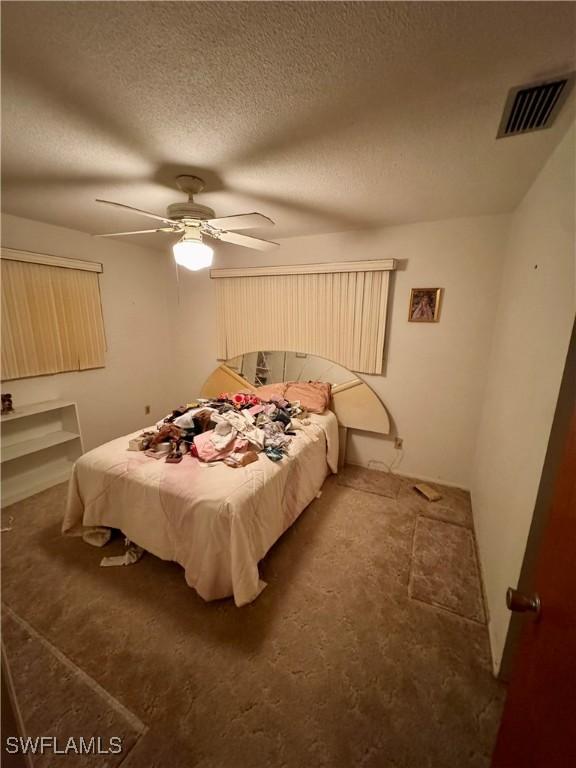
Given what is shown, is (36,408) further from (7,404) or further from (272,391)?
(272,391)

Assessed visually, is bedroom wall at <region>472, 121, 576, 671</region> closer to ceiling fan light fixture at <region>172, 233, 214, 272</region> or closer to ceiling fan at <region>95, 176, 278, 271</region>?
ceiling fan at <region>95, 176, 278, 271</region>

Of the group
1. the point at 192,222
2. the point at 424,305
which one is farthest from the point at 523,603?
the point at 424,305

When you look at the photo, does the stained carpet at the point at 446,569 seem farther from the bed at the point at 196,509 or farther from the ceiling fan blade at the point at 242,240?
the ceiling fan blade at the point at 242,240

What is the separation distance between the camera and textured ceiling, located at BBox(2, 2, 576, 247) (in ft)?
2.84

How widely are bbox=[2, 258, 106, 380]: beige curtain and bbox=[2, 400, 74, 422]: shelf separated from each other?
0.30 metres

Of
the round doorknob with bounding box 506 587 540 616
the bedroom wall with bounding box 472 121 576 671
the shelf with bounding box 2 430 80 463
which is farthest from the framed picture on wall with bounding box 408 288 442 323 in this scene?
the shelf with bounding box 2 430 80 463

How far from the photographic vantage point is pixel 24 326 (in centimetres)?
262

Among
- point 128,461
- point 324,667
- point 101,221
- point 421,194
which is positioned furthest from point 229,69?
point 324,667

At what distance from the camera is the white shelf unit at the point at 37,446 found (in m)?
2.55

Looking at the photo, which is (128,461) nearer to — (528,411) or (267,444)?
(267,444)

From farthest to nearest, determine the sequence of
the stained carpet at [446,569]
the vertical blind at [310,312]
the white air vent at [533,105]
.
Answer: the vertical blind at [310,312]
the stained carpet at [446,569]
the white air vent at [533,105]

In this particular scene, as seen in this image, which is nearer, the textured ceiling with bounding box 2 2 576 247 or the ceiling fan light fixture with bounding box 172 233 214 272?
the textured ceiling with bounding box 2 2 576 247

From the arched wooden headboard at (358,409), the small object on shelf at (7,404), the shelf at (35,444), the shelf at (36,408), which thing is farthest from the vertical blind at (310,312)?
the small object on shelf at (7,404)

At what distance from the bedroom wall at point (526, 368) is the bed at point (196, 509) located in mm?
1263
